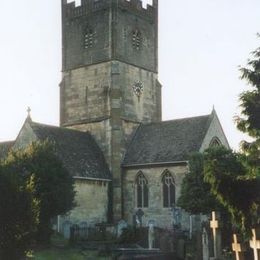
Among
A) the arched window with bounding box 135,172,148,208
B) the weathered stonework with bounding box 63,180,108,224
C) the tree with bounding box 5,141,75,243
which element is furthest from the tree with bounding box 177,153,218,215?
the weathered stonework with bounding box 63,180,108,224

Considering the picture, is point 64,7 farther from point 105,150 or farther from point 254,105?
point 254,105

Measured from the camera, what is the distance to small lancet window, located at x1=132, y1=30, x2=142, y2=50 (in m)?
51.2

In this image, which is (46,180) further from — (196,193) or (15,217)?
(15,217)

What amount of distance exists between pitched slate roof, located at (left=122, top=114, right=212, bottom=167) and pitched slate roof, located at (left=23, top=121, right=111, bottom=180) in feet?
7.70

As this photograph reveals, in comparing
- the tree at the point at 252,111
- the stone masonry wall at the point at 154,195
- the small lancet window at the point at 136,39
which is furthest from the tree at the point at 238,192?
the small lancet window at the point at 136,39

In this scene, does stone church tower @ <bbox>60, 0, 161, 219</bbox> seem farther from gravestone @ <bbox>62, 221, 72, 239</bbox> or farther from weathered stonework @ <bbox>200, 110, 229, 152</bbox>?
gravestone @ <bbox>62, 221, 72, 239</bbox>

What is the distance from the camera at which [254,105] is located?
22.1 metres

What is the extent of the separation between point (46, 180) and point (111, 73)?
1564 cm

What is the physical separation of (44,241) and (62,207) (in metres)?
2.32

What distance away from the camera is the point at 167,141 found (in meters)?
47.5

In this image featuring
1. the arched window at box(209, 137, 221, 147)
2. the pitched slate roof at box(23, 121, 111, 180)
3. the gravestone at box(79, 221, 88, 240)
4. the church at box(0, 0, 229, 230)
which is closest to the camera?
the gravestone at box(79, 221, 88, 240)

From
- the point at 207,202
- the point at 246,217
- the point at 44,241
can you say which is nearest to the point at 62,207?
the point at 44,241

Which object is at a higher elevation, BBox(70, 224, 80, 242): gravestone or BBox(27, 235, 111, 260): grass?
BBox(70, 224, 80, 242): gravestone

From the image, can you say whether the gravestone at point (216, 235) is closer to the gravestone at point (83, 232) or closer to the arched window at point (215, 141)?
the gravestone at point (83, 232)
